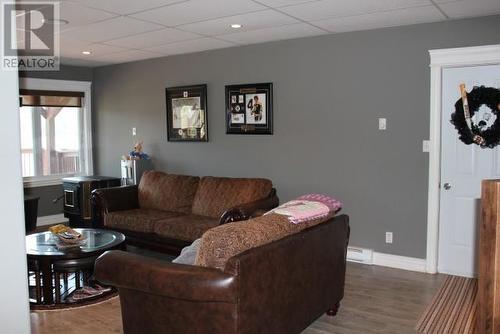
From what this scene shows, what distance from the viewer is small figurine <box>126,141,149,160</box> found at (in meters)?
6.30

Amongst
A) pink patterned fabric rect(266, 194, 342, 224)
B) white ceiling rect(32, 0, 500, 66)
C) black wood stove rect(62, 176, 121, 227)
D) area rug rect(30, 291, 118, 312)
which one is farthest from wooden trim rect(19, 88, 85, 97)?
pink patterned fabric rect(266, 194, 342, 224)

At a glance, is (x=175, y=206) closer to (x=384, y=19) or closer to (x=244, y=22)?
(x=244, y=22)

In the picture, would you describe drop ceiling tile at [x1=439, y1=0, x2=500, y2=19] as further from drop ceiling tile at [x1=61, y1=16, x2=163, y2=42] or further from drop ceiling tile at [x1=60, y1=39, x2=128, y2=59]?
drop ceiling tile at [x1=60, y1=39, x2=128, y2=59]

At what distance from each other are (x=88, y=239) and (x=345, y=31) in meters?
3.23

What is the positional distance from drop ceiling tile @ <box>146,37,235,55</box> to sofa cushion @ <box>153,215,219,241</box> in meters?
1.98

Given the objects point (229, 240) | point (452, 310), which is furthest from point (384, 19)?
point (229, 240)

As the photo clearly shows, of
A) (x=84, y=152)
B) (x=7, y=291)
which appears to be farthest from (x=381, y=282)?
(x=84, y=152)

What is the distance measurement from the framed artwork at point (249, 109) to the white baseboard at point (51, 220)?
10.2ft

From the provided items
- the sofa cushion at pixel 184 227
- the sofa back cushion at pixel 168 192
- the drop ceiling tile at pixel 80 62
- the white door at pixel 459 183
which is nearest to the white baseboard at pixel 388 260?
the white door at pixel 459 183

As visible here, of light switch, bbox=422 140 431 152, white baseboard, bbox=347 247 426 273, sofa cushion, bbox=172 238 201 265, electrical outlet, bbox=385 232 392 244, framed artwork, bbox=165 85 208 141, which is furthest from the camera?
framed artwork, bbox=165 85 208 141

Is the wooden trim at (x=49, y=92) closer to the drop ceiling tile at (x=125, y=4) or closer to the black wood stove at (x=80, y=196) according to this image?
the black wood stove at (x=80, y=196)

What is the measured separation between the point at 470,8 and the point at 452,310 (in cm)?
244

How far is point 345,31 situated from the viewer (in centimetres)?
464

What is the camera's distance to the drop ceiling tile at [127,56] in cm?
588
